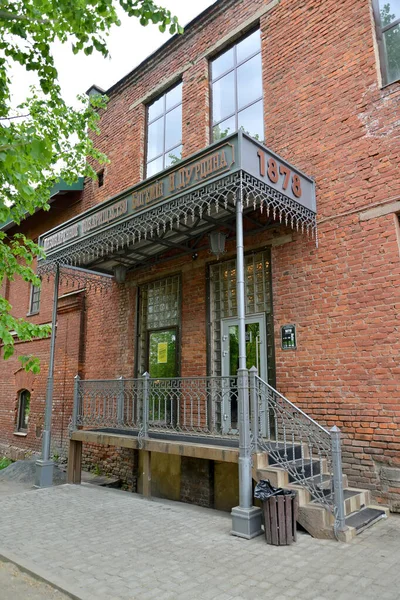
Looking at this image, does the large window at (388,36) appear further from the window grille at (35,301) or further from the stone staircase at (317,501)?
the window grille at (35,301)

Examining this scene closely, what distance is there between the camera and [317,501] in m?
4.94

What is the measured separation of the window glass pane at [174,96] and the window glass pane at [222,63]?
1001 millimetres

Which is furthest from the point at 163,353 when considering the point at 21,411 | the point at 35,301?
the point at 21,411

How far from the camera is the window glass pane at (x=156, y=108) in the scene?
10.4 meters

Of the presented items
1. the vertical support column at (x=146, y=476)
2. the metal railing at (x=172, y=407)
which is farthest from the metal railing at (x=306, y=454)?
the vertical support column at (x=146, y=476)

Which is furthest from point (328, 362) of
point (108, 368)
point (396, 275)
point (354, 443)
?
point (108, 368)

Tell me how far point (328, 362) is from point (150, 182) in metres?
3.72

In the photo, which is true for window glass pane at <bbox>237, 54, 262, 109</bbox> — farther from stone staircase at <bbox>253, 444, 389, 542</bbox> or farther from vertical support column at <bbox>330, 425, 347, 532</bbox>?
vertical support column at <bbox>330, 425, 347, 532</bbox>

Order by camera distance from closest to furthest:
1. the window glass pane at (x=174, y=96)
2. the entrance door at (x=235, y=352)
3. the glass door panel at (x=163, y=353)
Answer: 1. the entrance door at (x=235, y=352)
2. the glass door panel at (x=163, y=353)
3. the window glass pane at (x=174, y=96)

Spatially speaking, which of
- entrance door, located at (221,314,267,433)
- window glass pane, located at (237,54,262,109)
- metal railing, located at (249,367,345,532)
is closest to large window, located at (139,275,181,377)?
entrance door, located at (221,314,267,433)

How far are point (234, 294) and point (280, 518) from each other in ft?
13.1

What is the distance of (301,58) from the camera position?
7.36 meters

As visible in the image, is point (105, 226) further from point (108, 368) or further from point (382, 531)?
point (382, 531)

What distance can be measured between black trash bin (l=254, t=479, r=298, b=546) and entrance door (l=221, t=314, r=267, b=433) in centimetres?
241
